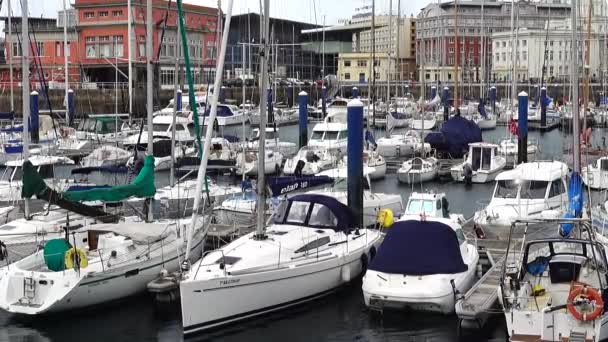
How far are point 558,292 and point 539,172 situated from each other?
32.7ft

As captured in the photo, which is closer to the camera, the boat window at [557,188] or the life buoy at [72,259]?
the life buoy at [72,259]

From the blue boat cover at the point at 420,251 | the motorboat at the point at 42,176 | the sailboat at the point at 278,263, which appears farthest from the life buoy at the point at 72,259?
the motorboat at the point at 42,176

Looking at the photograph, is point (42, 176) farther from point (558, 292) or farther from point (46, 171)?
point (558, 292)

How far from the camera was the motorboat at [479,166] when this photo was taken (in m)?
36.9

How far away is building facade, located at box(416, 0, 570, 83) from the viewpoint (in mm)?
110000

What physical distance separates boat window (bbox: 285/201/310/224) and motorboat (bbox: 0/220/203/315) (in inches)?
100

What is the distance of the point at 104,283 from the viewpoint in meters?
17.7

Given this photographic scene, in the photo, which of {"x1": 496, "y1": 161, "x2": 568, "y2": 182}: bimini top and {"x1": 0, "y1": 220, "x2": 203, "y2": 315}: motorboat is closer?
{"x1": 0, "y1": 220, "x2": 203, "y2": 315}: motorboat

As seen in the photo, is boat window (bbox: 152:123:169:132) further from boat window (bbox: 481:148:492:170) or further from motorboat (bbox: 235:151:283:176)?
boat window (bbox: 481:148:492:170)

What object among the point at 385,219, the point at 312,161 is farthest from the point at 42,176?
the point at 312,161

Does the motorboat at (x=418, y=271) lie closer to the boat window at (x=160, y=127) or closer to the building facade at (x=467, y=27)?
the boat window at (x=160, y=127)

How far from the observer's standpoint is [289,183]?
23.6m

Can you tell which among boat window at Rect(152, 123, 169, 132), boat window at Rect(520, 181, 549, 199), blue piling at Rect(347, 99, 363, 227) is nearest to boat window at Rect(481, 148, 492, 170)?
boat window at Rect(520, 181, 549, 199)

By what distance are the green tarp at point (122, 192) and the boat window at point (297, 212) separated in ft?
11.9
